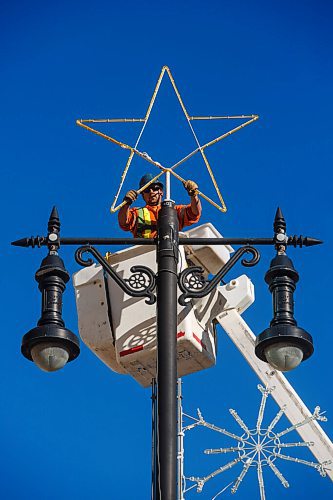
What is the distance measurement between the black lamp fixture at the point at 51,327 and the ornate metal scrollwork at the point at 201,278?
0.80 meters

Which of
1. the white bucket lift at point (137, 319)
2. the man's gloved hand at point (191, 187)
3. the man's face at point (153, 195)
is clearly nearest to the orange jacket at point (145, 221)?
the white bucket lift at point (137, 319)

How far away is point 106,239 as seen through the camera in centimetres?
853

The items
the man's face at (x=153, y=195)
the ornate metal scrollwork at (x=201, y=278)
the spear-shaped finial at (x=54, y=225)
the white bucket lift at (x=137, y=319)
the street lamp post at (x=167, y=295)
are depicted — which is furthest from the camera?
the man's face at (x=153, y=195)

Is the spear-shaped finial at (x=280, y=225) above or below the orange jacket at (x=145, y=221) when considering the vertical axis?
below

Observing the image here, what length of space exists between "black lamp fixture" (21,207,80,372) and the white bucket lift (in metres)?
2.91

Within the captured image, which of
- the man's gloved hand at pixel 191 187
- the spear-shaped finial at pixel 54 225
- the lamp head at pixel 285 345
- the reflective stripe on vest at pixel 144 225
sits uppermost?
the reflective stripe on vest at pixel 144 225

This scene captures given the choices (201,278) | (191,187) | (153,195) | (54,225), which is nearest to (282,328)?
(201,278)

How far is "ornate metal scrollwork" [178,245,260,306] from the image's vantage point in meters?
8.18

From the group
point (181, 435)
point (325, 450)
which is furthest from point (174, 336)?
point (325, 450)

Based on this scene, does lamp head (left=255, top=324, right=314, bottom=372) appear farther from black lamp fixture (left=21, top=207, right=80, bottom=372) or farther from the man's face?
the man's face

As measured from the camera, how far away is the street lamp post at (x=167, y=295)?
7.97 metres

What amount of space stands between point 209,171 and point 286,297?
3.25m

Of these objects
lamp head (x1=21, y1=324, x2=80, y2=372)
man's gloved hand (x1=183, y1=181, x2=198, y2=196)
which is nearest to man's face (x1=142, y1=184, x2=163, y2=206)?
man's gloved hand (x1=183, y1=181, x2=198, y2=196)

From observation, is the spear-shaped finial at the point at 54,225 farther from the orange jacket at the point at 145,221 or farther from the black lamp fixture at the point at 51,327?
the orange jacket at the point at 145,221
